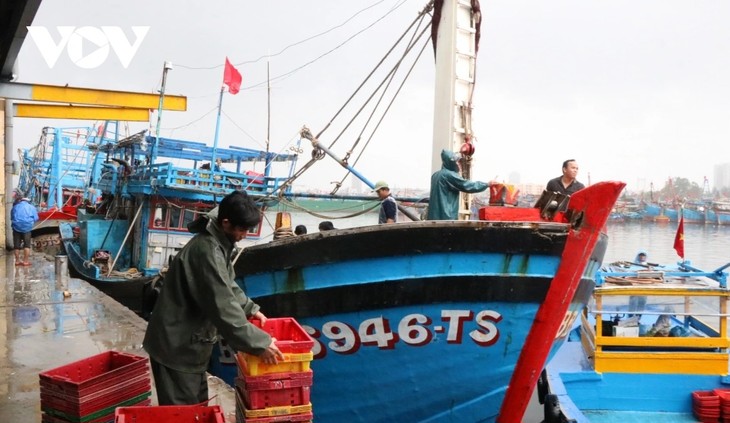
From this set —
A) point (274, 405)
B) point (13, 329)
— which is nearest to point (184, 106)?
point (13, 329)

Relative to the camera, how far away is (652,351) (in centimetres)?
730

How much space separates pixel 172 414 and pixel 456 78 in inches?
199

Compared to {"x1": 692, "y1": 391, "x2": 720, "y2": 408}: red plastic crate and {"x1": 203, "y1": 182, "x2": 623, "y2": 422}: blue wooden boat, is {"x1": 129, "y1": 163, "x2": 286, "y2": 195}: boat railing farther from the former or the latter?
{"x1": 692, "y1": 391, "x2": 720, "y2": 408}: red plastic crate

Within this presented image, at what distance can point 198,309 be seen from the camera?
9.82ft

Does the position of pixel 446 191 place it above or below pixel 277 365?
above

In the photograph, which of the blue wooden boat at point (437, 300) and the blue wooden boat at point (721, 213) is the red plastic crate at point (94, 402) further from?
the blue wooden boat at point (721, 213)

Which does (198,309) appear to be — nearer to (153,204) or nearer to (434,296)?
(434,296)

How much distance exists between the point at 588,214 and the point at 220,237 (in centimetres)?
301

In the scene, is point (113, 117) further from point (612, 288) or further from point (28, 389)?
point (612, 288)

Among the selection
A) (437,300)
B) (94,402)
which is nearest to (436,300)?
(437,300)

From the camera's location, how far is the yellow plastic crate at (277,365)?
271 cm

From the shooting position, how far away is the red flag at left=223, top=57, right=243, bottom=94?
13262mm

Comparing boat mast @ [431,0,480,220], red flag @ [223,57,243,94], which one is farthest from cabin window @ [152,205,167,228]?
boat mast @ [431,0,480,220]

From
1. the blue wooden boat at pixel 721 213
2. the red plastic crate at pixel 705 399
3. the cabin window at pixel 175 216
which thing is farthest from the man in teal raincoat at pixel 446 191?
the blue wooden boat at pixel 721 213
